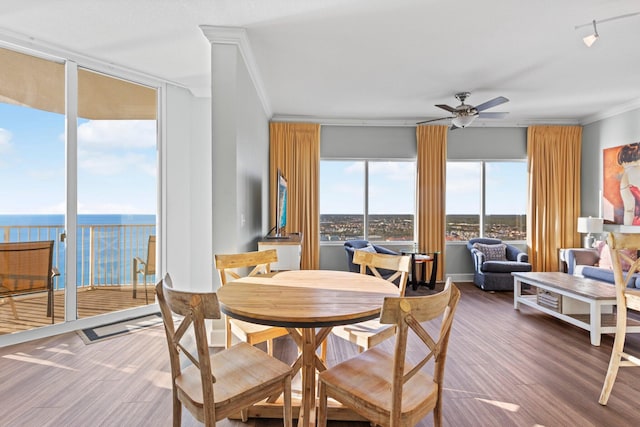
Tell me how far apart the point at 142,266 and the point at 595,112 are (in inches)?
283

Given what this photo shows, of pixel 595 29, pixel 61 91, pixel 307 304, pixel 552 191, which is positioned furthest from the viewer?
pixel 552 191

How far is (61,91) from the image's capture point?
3127 mm

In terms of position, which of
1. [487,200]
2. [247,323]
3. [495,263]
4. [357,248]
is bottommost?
[495,263]

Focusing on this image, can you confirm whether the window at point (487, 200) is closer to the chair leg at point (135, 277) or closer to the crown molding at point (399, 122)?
the crown molding at point (399, 122)

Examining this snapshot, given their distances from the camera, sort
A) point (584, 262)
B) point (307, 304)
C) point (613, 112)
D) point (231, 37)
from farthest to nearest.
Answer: point (613, 112)
point (584, 262)
point (231, 37)
point (307, 304)

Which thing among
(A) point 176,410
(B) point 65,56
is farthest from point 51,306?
(A) point 176,410

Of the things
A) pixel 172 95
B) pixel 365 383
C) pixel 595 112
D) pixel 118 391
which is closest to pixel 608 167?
pixel 595 112

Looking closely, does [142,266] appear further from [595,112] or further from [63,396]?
[595,112]

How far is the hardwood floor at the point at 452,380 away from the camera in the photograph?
1.84 m

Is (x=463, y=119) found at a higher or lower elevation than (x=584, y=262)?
higher

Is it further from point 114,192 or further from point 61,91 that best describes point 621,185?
point 61,91

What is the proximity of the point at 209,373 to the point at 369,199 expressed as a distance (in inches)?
189

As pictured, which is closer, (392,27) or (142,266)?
(392,27)

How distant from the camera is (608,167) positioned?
197 inches
